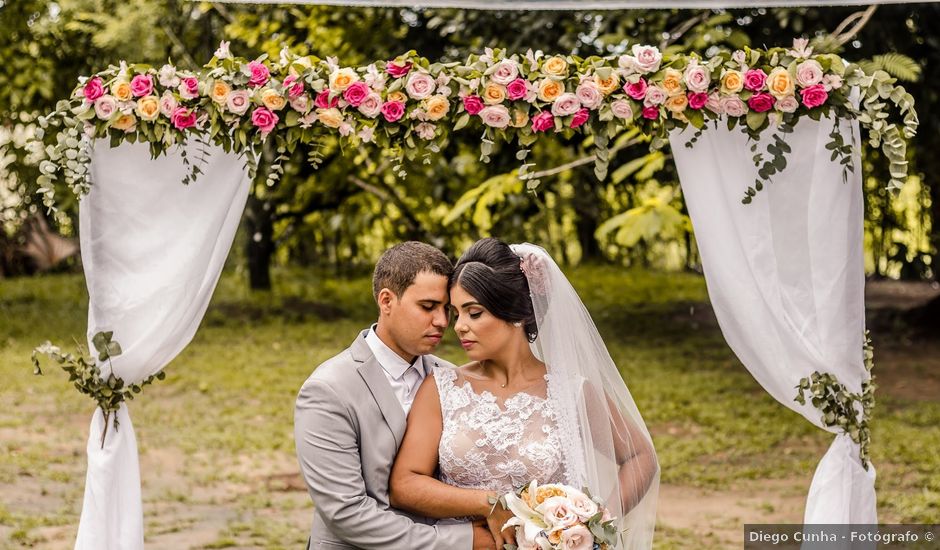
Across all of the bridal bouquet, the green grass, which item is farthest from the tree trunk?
the bridal bouquet

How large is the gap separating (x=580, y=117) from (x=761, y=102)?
62cm

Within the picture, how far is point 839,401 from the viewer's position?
3939 millimetres

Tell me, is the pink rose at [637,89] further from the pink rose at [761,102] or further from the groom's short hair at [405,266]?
the groom's short hair at [405,266]

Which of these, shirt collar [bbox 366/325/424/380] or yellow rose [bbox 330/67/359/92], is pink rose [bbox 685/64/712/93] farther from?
shirt collar [bbox 366/325/424/380]

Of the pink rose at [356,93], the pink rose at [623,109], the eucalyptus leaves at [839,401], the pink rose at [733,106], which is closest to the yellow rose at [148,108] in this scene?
the pink rose at [356,93]

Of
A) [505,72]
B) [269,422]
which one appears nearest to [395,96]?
[505,72]

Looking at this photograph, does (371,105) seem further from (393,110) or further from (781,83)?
(781,83)

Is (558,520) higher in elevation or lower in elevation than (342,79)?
lower

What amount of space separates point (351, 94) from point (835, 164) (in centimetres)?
171

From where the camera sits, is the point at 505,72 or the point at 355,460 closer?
the point at 355,460

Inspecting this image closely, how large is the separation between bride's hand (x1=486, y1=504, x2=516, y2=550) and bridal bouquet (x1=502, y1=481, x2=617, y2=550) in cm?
4

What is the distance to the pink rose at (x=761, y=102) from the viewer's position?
3.78m

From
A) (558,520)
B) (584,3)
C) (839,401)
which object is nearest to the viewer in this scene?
(558,520)

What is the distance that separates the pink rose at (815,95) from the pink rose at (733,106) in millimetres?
208
